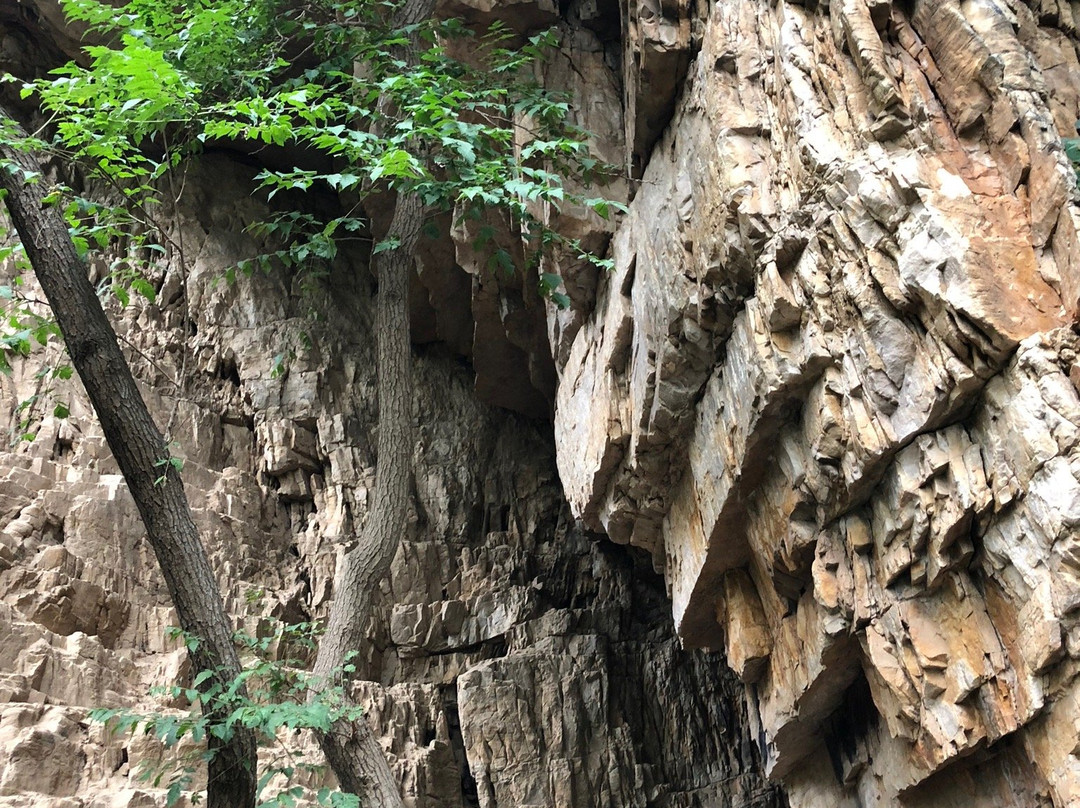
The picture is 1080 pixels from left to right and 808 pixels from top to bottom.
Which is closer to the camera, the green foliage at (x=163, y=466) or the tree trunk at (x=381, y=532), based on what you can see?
the green foliage at (x=163, y=466)

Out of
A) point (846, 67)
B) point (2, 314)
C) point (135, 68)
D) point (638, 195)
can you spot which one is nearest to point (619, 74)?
point (638, 195)

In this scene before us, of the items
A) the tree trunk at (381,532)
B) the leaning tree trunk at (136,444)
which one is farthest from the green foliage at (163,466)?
the tree trunk at (381,532)

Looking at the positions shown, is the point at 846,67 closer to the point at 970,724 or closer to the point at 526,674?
the point at 970,724

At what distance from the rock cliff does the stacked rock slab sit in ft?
0.08

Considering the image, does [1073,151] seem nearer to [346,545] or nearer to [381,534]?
[381,534]

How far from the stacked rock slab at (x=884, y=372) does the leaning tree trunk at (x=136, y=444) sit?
339 centimetres

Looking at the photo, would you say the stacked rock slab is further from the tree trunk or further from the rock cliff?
the tree trunk

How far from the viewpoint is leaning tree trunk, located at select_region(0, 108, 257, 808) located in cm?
465

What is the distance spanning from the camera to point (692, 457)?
299 inches

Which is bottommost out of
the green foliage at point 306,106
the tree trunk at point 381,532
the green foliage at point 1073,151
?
the tree trunk at point 381,532

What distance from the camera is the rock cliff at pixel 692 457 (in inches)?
197

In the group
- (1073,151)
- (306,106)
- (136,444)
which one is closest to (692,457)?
(1073,151)

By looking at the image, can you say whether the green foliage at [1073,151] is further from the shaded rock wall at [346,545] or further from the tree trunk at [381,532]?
the shaded rock wall at [346,545]

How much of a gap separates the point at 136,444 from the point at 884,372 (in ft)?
12.4
